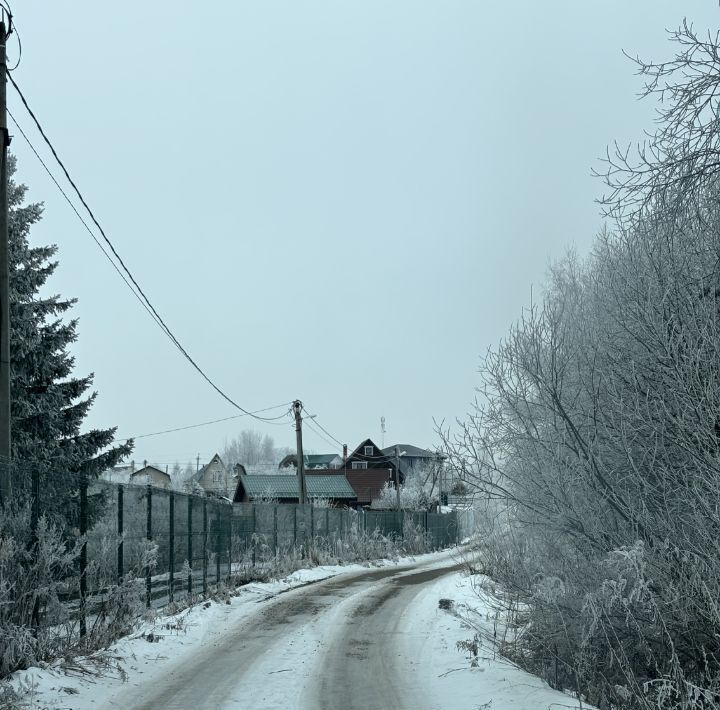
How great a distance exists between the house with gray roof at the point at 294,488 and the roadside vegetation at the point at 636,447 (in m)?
55.9

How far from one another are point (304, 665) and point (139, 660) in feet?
6.41

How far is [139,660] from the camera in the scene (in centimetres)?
992

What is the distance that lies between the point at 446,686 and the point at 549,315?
385 cm

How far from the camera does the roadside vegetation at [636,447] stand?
6301mm

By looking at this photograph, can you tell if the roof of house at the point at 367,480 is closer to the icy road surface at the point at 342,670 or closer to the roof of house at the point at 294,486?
the roof of house at the point at 294,486

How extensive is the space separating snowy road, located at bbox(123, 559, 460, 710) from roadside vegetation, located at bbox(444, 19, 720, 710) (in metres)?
1.93

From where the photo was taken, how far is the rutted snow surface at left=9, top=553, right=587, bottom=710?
25.6 ft

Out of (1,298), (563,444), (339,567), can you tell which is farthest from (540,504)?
(339,567)

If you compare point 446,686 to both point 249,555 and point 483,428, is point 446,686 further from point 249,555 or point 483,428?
point 249,555

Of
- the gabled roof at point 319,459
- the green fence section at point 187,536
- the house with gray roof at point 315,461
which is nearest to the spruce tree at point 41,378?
the green fence section at point 187,536

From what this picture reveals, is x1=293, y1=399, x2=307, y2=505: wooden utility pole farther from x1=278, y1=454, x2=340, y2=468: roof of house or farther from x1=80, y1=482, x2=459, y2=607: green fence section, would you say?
x1=278, y1=454, x2=340, y2=468: roof of house

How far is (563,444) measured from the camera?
7.46m

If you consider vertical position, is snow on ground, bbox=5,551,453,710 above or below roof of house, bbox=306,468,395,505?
below

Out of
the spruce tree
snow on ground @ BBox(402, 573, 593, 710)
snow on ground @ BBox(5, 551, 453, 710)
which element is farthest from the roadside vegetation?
the spruce tree
